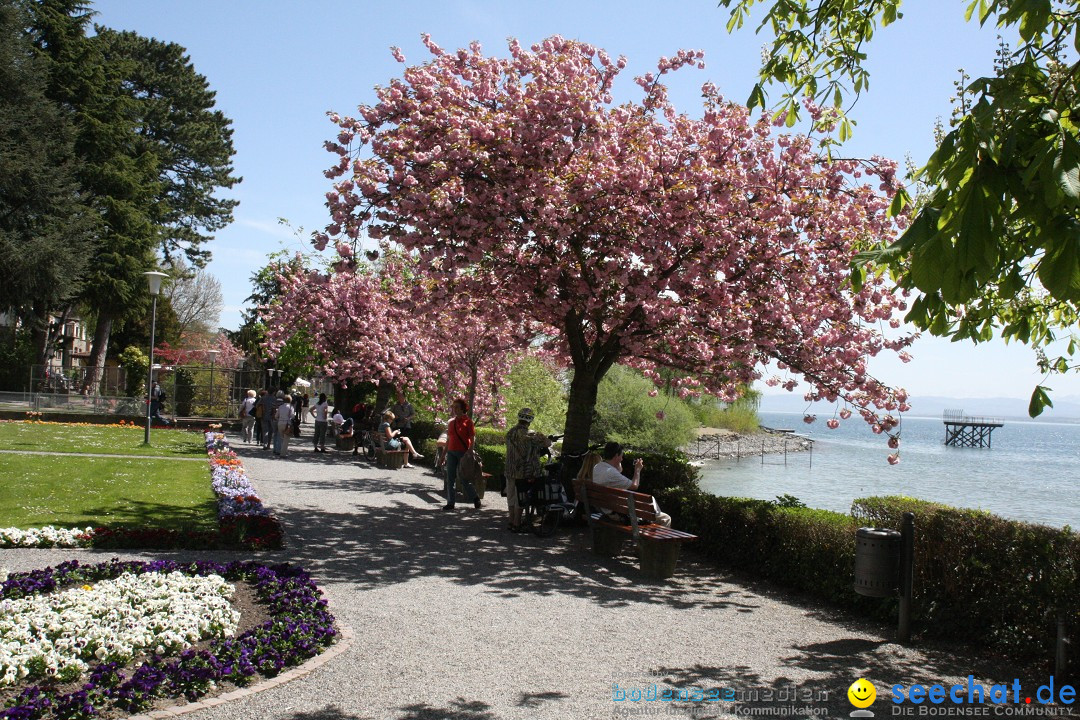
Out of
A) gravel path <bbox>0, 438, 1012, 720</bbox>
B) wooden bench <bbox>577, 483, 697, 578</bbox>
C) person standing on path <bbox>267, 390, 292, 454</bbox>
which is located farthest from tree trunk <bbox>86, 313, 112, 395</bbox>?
wooden bench <bbox>577, 483, 697, 578</bbox>

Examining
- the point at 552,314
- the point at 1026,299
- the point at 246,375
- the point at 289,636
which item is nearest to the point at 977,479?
the point at 246,375

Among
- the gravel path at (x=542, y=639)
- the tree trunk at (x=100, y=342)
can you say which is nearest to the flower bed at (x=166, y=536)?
the gravel path at (x=542, y=639)

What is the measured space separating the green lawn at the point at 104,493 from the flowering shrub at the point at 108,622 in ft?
10.9

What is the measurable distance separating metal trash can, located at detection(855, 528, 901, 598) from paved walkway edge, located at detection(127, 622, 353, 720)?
421cm

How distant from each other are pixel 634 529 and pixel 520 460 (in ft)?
9.56

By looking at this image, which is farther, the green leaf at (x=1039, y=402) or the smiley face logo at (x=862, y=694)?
the smiley face logo at (x=862, y=694)

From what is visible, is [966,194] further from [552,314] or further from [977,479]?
[977,479]

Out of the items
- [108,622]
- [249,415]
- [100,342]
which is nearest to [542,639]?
[108,622]

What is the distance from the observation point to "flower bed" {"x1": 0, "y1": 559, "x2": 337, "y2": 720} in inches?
181

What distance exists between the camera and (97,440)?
22969mm

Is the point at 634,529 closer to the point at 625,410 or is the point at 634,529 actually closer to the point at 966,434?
the point at 625,410

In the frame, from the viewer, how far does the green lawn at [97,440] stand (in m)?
19.9

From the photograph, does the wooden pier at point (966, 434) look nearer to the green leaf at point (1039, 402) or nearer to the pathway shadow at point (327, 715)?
the green leaf at point (1039, 402)

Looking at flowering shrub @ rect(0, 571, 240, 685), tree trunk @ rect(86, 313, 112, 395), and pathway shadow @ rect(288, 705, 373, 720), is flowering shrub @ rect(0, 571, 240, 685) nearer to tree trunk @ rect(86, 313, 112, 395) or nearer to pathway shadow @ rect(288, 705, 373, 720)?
pathway shadow @ rect(288, 705, 373, 720)
